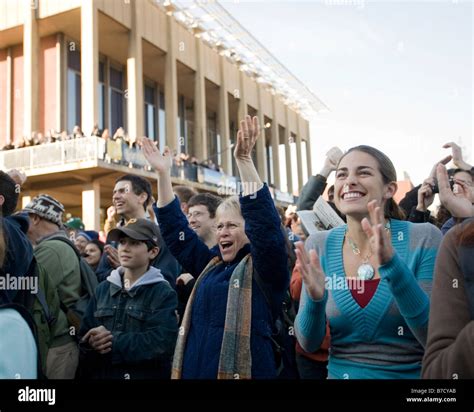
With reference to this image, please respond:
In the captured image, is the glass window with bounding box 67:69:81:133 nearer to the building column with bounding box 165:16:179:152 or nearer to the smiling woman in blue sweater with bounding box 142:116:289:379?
the building column with bounding box 165:16:179:152

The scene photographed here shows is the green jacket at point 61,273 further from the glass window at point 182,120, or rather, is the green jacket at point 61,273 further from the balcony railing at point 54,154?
the glass window at point 182,120

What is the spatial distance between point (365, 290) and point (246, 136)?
775 mm

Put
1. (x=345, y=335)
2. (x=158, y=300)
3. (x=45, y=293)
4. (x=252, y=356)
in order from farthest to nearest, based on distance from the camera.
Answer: (x=158, y=300) → (x=45, y=293) → (x=252, y=356) → (x=345, y=335)

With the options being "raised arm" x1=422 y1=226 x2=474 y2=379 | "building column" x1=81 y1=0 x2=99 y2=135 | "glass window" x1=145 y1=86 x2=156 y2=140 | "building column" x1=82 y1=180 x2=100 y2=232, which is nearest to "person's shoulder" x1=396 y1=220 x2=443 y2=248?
"raised arm" x1=422 y1=226 x2=474 y2=379

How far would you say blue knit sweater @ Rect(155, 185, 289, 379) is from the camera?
1.92 m

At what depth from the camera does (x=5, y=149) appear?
44.8ft

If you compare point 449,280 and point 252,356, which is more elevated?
point 449,280

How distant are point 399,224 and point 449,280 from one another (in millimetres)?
667

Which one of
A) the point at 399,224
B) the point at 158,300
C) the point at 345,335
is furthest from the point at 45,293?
the point at 399,224

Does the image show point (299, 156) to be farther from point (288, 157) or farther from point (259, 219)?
point (259, 219)

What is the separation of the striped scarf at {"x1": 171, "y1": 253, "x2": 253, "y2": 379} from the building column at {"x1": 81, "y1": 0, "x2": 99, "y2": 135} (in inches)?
490

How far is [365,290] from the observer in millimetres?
1663

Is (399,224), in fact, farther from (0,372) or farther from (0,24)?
(0,24)

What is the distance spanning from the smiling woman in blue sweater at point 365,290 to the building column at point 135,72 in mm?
13561
